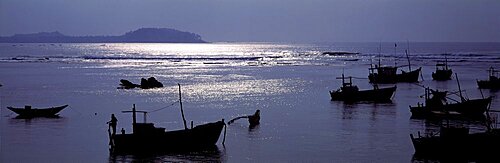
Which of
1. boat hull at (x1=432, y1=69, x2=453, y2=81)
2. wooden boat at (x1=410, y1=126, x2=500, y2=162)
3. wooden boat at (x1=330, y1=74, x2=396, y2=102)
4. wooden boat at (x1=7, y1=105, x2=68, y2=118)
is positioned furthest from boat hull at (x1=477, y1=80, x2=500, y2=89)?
wooden boat at (x1=7, y1=105, x2=68, y2=118)

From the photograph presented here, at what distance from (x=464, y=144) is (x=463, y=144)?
3 cm

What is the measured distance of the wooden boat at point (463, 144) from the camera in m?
21.9

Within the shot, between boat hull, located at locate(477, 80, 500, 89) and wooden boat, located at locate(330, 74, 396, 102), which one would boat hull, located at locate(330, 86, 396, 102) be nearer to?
wooden boat, located at locate(330, 74, 396, 102)

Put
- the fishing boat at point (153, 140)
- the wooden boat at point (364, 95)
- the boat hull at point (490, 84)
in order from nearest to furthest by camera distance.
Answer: the fishing boat at point (153, 140) → the wooden boat at point (364, 95) → the boat hull at point (490, 84)

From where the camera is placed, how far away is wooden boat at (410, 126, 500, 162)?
21.9m

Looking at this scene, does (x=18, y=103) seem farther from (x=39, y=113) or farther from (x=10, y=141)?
(x=10, y=141)

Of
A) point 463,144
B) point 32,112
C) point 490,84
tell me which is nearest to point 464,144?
point 463,144

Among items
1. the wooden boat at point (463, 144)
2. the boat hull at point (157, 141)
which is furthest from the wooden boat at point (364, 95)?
the wooden boat at point (463, 144)

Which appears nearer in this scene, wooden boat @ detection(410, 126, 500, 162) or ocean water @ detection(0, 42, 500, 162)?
wooden boat @ detection(410, 126, 500, 162)

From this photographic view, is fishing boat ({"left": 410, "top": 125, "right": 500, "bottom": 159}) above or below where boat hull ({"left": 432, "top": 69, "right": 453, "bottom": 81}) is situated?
below

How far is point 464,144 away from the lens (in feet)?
72.7

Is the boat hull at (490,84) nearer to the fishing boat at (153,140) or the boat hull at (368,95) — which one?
the boat hull at (368,95)

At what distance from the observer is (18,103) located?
42.1 metres

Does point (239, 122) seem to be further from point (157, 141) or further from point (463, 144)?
point (463, 144)
